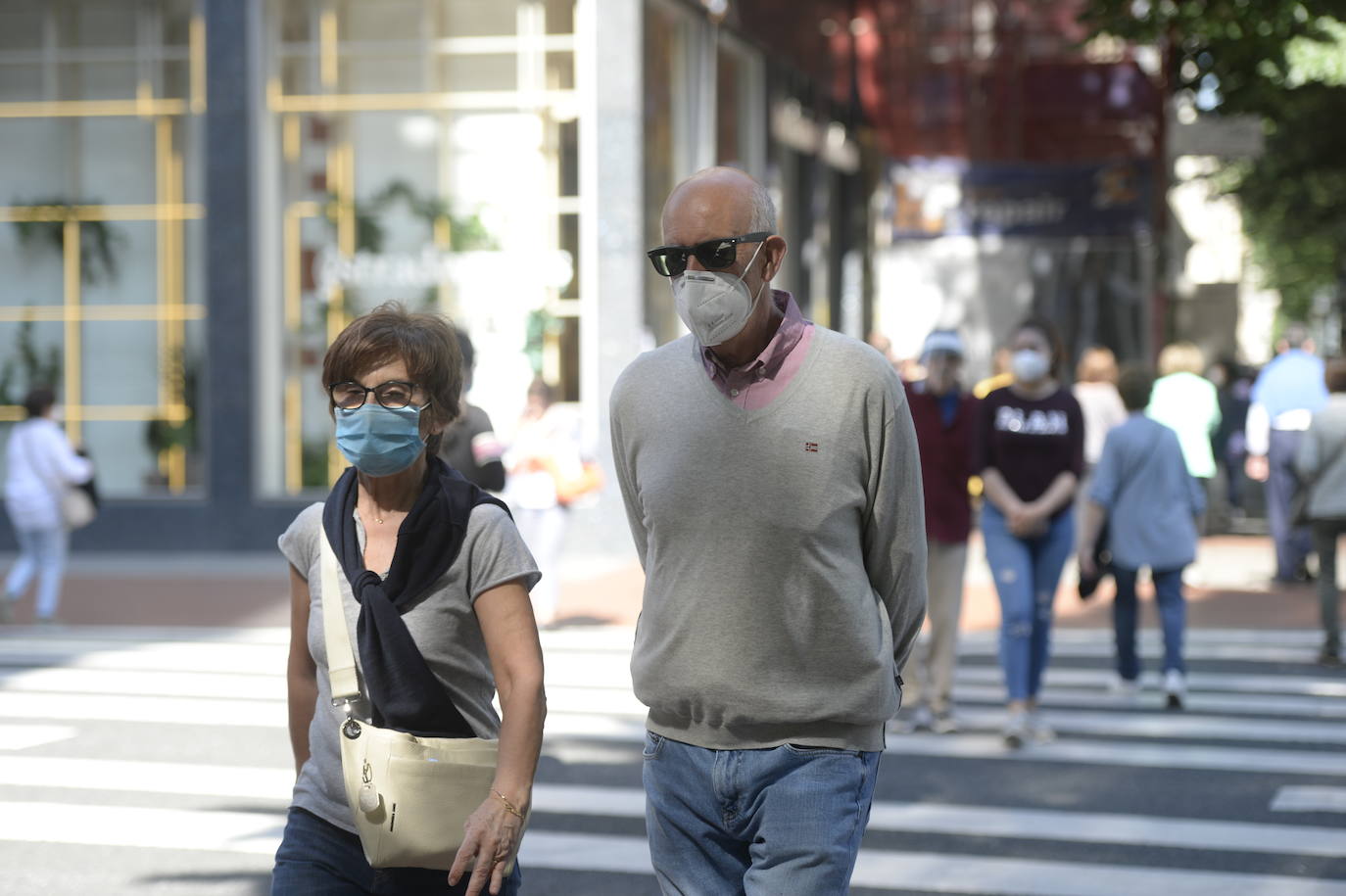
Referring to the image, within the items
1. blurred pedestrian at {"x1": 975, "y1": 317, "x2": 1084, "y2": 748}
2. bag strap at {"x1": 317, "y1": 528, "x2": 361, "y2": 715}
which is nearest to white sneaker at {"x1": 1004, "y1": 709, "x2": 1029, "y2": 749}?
blurred pedestrian at {"x1": 975, "y1": 317, "x2": 1084, "y2": 748}

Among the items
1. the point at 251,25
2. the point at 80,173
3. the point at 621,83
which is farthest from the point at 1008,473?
the point at 80,173

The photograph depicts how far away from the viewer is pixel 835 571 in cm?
340

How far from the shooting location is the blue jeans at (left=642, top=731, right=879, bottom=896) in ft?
11.0

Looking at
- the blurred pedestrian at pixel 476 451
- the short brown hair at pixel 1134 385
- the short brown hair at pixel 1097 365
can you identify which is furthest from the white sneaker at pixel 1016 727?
the short brown hair at pixel 1097 365

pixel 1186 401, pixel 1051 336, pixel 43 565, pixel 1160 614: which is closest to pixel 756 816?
pixel 1051 336

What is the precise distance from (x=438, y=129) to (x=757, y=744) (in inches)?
659

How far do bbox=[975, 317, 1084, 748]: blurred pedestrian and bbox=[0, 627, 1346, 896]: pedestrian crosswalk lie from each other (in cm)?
44

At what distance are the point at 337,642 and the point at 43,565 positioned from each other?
11244 mm

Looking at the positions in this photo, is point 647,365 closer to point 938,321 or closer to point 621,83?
point 621,83

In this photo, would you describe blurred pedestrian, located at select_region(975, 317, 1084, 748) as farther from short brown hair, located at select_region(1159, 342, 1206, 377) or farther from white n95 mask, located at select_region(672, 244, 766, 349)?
short brown hair, located at select_region(1159, 342, 1206, 377)

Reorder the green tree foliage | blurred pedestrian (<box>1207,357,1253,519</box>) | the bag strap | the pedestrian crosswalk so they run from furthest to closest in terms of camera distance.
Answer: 1. blurred pedestrian (<box>1207,357,1253,519</box>)
2. the green tree foliage
3. the pedestrian crosswalk
4. the bag strap

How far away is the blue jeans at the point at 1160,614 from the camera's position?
33.4 feet

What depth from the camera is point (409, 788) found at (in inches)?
134

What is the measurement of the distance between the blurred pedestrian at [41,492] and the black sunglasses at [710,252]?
11.3 m
